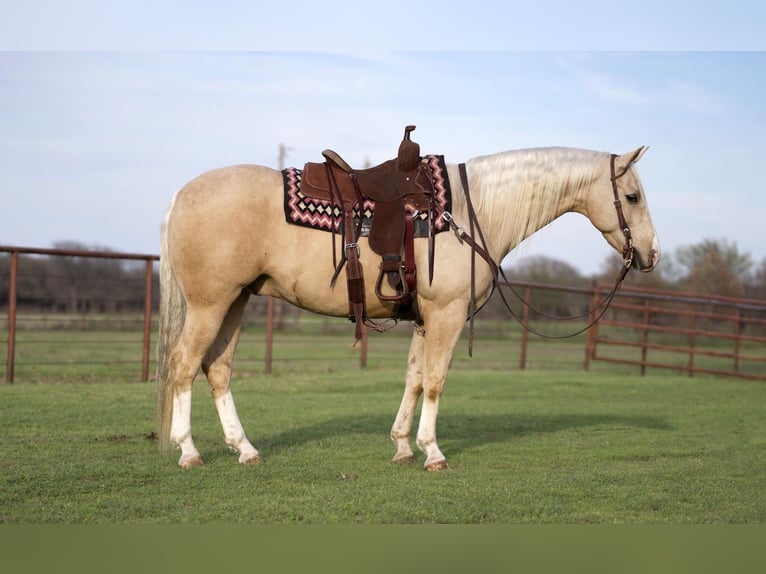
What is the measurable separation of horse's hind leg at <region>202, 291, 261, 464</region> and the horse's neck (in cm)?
164

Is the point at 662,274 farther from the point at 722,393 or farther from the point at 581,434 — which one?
the point at 581,434

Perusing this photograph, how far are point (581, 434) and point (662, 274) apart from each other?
2747 centimetres

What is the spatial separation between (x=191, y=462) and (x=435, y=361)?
5.17 feet

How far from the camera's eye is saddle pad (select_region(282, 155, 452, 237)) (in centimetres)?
463

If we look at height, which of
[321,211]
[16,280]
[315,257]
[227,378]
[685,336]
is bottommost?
[685,336]

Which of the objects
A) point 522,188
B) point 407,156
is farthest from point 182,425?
point 522,188

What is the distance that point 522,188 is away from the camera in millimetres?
5000

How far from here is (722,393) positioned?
33.0 ft

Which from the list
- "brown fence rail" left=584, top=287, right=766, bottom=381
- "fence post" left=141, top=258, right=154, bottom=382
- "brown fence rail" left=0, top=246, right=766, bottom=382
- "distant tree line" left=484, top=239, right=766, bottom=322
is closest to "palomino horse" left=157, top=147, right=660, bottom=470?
"fence post" left=141, top=258, right=154, bottom=382

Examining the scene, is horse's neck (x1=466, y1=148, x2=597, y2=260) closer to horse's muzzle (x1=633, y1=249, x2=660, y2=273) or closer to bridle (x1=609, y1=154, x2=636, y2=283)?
bridle (x1=609, y1=154, x2=636, y2=283)

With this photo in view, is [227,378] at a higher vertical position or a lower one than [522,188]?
lower

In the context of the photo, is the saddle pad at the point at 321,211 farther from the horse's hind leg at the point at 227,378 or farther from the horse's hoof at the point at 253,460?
the horse's hoof at the point at 253,460

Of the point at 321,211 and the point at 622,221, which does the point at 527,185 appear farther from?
the point at 321,211

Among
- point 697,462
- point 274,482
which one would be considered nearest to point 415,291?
point 274,482
